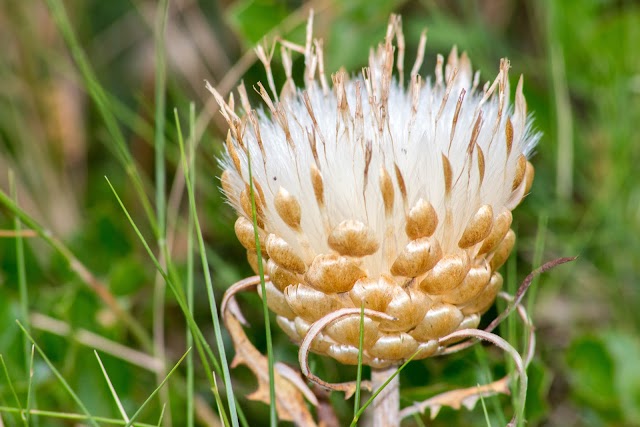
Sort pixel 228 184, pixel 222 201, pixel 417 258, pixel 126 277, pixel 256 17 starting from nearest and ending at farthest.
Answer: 1. pixel 417 258
2. pixel 228 184
3. pixel 126 277
4. pixel 256 17
5. pixel 222 201

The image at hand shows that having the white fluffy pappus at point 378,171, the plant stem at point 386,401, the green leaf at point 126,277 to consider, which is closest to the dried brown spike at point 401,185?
the white fluffy pappus at point 378,171

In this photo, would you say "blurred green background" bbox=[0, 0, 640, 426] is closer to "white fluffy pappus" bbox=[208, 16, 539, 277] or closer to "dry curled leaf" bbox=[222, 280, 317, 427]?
A: "dry curled leaf" bbox=[222, 280, 317, 427]

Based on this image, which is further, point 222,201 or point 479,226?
point 222,201

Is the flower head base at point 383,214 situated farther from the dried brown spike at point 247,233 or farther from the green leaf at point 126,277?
the green leaf at point 126,277

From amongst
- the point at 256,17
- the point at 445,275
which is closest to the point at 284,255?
the point at 445,275

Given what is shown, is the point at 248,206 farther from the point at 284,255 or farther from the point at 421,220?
the point at 421,220

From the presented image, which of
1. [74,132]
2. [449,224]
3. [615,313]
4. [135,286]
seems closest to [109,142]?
[74,132]

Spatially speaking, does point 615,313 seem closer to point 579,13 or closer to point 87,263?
point 579,13
